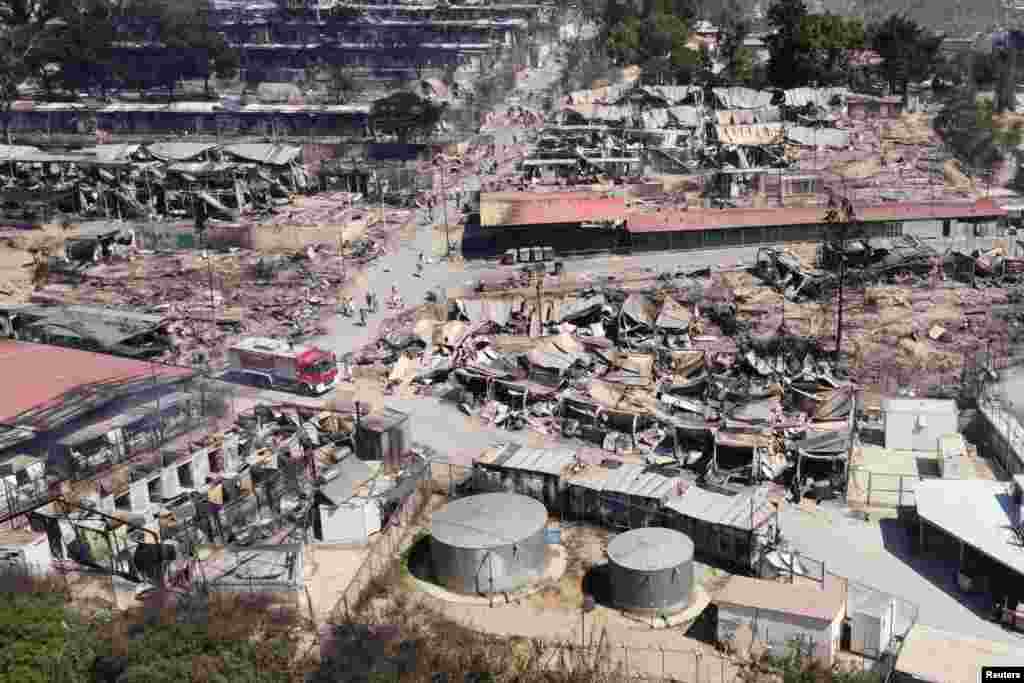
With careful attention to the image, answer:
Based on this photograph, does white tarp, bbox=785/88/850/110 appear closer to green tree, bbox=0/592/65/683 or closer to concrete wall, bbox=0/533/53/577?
concrete wall, bbox=0/533/53/577

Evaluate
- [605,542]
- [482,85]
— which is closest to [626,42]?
[482,85]

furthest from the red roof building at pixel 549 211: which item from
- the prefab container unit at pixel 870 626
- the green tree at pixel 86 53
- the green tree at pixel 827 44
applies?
the green tree at pixel 86 53

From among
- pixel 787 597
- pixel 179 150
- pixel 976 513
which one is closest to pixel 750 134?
pixel 179 150

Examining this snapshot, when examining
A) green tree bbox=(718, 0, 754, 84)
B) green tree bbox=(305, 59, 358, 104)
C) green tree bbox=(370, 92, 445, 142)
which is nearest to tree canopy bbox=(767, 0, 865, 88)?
green tree bbox=(718, 0, 754, 84)

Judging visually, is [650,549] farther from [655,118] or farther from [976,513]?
[655,118]

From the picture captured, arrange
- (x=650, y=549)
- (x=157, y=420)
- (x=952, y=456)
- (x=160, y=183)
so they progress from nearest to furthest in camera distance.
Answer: (x=650, y=549) < (x=952, y=456) < (x=157, y=420) < (x=160, y=183)
